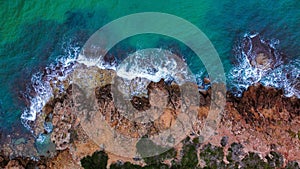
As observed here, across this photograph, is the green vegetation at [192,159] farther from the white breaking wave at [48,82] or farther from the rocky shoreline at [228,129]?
the white breaking wave at [48,82]

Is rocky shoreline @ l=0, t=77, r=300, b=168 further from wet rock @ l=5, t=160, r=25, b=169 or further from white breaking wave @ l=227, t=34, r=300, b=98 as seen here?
white breaking wave @ l=227, t=34, r=300, b=98

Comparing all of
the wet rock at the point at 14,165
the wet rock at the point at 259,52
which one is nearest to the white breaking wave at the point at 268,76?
the wet rock at the point at 259,52

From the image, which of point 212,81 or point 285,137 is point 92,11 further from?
point 285,137

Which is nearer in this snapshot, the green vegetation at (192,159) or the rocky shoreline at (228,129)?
the rocky shoreline at (228,129)

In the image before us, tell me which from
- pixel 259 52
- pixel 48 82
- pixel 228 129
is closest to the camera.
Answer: pixel 228 129

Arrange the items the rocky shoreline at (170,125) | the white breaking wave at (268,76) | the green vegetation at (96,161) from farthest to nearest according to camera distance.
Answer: the white breaking wave at (268,76) → the green vegetation at (96,161) → the rocky shoreline at (170,125)

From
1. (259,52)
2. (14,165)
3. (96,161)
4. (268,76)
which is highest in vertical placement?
(259,52)

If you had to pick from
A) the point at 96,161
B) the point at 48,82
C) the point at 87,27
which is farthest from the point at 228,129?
the point at 48,82

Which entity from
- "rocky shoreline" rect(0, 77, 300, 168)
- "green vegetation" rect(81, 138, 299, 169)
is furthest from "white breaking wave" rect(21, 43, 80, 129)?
"green vegetation" rect(81, 138, 299, 169)

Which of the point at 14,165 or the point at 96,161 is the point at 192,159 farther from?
the point at 14,165
